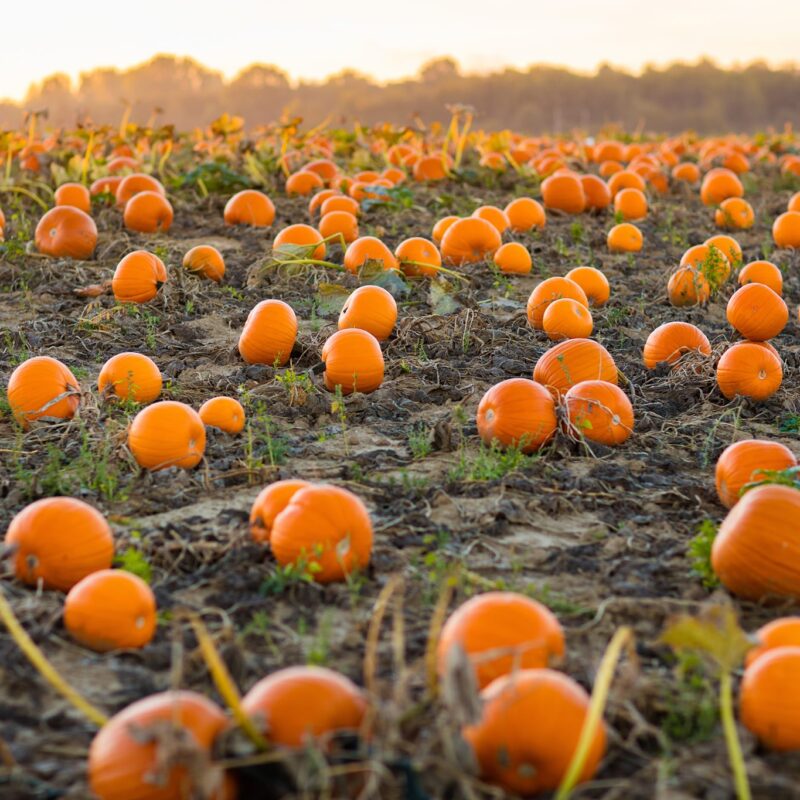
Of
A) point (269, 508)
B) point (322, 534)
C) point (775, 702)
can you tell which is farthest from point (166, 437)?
point (775, 702)

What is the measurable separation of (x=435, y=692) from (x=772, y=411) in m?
3.62

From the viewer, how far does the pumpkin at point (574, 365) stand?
532cm

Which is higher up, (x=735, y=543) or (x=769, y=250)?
(x=769, y=250)

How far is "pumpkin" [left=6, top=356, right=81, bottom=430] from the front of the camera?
16.9ft

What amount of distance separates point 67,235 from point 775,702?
7112 mm

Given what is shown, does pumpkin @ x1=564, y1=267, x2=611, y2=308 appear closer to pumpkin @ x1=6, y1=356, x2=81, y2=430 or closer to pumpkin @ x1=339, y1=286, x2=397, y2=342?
pumpkin @ x1=339, y1=286, x2=397, y2=342

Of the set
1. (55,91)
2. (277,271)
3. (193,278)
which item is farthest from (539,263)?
(55,91)

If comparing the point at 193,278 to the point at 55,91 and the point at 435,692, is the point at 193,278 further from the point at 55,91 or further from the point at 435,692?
the point at 55,91

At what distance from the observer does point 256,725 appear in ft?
8.07

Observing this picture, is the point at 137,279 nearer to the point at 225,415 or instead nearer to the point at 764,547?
the point at 225,415

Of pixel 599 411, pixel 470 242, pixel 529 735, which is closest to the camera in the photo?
pixel 529 735

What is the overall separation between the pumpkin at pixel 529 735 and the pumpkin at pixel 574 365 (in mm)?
2882

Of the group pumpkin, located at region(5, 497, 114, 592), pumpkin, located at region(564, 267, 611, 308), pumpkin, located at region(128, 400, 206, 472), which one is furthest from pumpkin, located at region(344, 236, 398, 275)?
pumpkin, located at region(5, 497, 114, 592)

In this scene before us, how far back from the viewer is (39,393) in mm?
5160
